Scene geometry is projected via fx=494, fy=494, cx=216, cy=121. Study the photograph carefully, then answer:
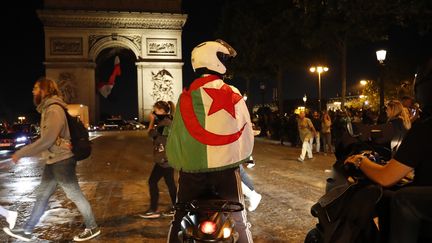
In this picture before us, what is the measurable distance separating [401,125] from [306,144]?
699cm

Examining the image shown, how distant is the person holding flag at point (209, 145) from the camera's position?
355cm

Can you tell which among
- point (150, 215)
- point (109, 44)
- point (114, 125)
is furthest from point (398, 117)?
point (114, 125)

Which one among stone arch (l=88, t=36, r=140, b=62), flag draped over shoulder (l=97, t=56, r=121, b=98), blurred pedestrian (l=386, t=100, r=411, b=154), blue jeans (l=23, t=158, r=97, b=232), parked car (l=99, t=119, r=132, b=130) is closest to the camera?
blue jeans (l=23, t=158, r=97, b=232)

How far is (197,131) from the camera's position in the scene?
3.59 metres

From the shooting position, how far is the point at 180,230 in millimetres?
3508

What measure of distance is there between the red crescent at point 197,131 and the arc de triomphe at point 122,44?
1626 inches

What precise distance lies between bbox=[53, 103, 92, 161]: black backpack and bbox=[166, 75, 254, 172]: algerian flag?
208cm

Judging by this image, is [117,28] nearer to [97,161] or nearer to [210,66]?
[97,161]

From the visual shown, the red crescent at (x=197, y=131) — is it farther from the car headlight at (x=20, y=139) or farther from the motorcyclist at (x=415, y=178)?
the car headlight at (x=20, y=139)

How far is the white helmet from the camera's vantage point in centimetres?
383

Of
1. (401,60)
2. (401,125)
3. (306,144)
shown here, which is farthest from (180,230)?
(401,60)

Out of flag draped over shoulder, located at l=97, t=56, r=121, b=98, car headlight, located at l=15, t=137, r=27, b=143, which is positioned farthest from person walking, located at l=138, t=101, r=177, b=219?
flag draped over shoulder, located at l=97, t=56, r=121, b=98

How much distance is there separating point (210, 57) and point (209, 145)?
2.36 ft

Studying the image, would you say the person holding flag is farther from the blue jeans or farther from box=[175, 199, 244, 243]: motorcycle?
the blue jeans
